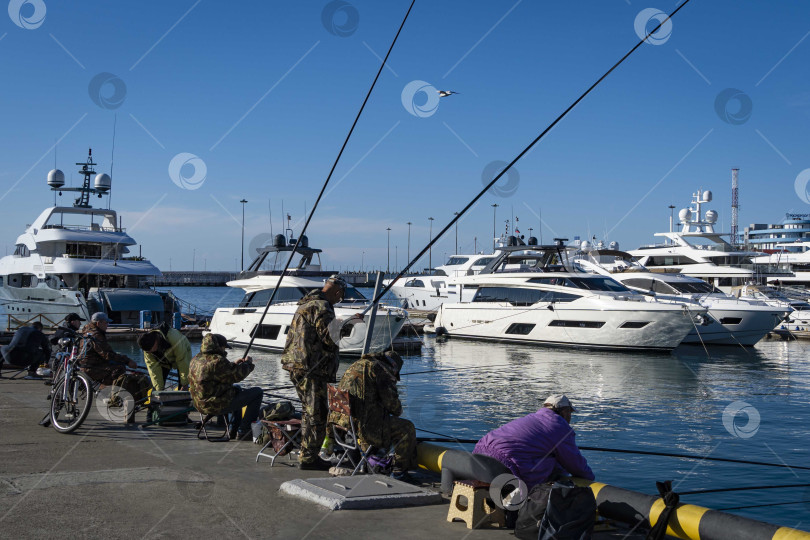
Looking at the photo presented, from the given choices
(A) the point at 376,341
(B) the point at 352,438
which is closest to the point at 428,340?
(A) the point at 376,341

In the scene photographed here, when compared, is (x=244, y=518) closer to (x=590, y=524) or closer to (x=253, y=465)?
(x=253, y=465)

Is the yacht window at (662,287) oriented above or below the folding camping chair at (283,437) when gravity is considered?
above

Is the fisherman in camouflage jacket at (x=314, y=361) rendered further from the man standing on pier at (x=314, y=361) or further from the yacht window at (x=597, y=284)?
the yacht window at (x=597, y=284)

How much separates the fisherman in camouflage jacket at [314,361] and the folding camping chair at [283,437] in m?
0.31

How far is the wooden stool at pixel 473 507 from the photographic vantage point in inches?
221

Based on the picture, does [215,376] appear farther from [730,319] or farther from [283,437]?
[730,319]

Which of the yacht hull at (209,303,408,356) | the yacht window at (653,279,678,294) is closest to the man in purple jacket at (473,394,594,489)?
the yacht hull at (209,303,408,356)

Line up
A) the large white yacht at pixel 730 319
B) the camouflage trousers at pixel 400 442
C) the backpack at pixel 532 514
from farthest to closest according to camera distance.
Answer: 1. the large white yacht at pixel 730 319
2. the camouflage trousers at pixel 400 442
3. the backpack at pixel 532 514

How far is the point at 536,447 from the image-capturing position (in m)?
6.06

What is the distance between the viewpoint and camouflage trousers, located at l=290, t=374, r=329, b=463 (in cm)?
736

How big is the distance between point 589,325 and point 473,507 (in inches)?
1077
